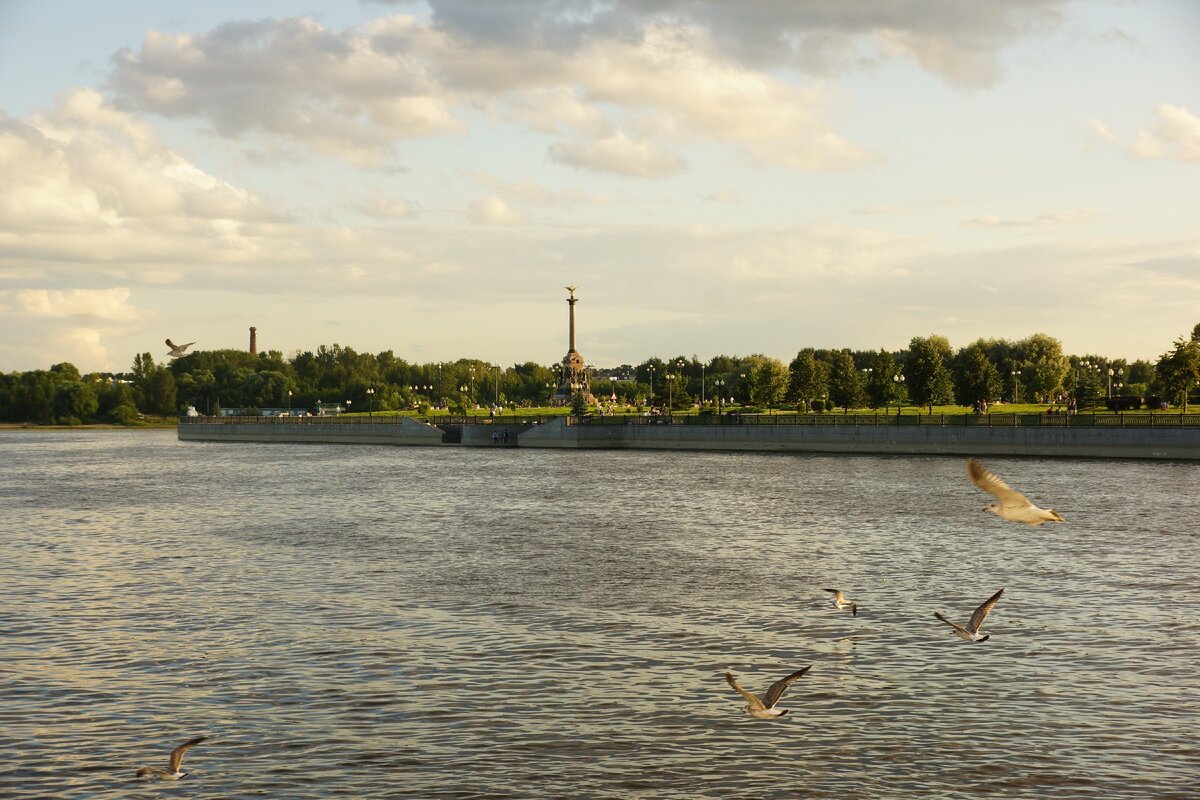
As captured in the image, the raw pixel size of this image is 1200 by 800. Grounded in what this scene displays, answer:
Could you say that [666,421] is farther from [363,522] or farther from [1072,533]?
[1072,533]

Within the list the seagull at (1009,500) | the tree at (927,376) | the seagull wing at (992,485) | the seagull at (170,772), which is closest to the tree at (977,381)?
the tree at (927,376)

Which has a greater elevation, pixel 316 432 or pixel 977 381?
pixel 977 381

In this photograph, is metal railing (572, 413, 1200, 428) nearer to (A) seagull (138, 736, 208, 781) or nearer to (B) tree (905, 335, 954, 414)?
(B) tree (905, 335, 954, 414)

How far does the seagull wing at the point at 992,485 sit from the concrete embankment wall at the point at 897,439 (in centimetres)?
6606

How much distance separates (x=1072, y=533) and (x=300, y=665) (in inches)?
1081

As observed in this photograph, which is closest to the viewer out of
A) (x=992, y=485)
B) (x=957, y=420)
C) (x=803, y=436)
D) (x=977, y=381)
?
(x=992, y=485)

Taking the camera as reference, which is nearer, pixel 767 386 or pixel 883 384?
pixel 883 384

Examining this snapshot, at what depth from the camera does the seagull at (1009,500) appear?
12312 millimetres

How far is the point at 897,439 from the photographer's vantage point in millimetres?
85938

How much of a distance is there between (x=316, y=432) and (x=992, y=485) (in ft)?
450

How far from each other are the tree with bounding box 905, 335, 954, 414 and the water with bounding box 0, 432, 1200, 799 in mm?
72006

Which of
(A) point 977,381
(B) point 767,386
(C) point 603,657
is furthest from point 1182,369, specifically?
(C) point 603,657

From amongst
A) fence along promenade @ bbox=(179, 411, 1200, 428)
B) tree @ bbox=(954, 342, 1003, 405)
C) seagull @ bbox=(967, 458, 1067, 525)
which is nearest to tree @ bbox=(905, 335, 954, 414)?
tree @ bbox=(954, 342, 1003, 405)

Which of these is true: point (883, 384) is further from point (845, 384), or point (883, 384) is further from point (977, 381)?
point (977, 381)
